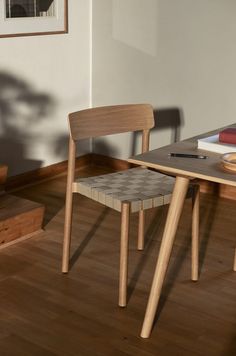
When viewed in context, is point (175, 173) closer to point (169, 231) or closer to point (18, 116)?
point (169, 231)

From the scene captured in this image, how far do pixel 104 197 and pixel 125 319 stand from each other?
0.45 meters

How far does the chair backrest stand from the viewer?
2.36 m

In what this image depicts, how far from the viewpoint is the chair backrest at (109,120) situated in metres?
2.36

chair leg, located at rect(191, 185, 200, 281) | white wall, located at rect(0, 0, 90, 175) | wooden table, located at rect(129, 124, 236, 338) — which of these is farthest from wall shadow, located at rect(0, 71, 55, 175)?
wooden table, located at rect(129, 124, 236, 338)

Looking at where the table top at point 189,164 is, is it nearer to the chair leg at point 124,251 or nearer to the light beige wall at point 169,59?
the chair leg at point 124,251

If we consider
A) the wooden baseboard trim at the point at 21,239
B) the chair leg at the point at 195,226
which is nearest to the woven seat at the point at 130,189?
the chair leg at the point at 195,226

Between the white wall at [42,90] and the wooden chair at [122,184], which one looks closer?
the wooden chair at [122,184]

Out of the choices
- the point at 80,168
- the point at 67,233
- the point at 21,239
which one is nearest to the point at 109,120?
the point at 67,233

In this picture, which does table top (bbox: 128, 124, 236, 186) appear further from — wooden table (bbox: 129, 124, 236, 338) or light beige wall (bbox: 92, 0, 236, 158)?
light beige wall (bbox: 92, 0, 236, 158)

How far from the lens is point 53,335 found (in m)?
2.13

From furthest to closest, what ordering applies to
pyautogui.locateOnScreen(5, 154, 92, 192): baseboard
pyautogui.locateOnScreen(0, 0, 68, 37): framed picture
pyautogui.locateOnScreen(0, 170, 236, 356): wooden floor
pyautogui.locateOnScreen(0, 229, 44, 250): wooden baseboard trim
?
pyautogui.locateOnScreen(5, 154, 92, 192): baseboard → pyautogui.locateOnScreen(0, 0, 68, 37): framed picture → pyautogui.locateOnScreen(0, 229, 44, 250): wooden baseboard trim → pyautogui.locateOnScreen(0, 170, 236, 356): wooden floor

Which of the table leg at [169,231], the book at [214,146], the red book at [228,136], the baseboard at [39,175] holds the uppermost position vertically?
the red book at [228,136]

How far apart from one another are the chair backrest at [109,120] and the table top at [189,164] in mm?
460

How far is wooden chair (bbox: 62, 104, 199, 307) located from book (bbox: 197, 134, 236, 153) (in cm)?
35
